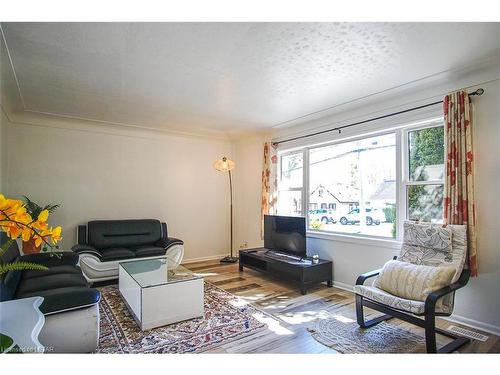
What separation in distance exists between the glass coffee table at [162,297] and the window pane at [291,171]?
8.26ft

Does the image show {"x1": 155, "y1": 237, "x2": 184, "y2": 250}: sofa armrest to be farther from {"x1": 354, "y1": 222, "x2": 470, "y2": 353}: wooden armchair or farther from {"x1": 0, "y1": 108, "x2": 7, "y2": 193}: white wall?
{"x1": 354, "y1": 222, "x2": 470, "y2": 353}: wooden armchair

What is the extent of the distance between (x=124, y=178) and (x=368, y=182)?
393 centimetres

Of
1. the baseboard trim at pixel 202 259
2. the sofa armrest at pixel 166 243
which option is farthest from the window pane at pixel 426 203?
the baseboard trim at pixel 202 259

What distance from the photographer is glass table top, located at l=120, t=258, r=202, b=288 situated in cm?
284

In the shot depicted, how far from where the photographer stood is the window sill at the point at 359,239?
336 centimetres

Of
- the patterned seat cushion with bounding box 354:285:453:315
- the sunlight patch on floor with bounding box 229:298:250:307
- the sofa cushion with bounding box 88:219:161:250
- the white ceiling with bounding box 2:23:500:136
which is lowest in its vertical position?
the sunlight patch on floor with bounding box 229:298:250:307

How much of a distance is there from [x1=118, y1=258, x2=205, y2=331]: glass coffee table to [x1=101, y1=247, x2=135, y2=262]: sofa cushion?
3.00ft

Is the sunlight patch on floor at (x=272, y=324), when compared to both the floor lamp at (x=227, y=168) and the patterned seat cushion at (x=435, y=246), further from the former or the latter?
the floor lamp at (x=227, y=168)

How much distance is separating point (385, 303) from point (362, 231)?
150 centimetres

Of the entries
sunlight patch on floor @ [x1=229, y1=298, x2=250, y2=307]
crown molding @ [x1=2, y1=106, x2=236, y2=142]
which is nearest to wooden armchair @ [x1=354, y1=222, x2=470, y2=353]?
sunlight patch on floor @ [x1=229, y1=298, x2=250, y2=307]
